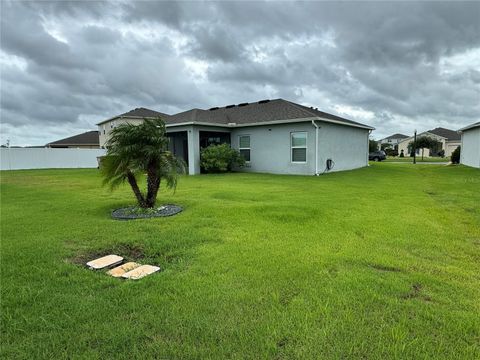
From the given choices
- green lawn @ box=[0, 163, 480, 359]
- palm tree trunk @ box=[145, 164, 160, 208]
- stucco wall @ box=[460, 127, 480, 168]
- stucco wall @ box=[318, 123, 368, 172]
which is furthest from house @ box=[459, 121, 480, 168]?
→ palm tree trunk @ box=[145, 164, 160, 208]

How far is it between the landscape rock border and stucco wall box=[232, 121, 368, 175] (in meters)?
10.6

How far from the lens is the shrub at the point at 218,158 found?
693 inches

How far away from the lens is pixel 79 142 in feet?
168

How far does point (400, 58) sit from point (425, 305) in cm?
2056

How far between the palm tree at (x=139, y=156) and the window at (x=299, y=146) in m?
10.8

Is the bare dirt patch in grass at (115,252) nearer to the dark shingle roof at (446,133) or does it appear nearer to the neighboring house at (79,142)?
the neighboring house at (79,142)

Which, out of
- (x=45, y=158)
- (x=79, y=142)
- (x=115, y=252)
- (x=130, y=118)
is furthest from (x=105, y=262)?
(x=79, y=142)

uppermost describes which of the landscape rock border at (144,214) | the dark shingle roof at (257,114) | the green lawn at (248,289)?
the dark shingle roof at (257,114)

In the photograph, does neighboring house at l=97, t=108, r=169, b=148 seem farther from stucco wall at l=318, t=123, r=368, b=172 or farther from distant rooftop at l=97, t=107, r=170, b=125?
stucco wall at l=318, t=123, r=368, b=172

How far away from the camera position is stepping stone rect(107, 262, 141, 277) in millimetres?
3691

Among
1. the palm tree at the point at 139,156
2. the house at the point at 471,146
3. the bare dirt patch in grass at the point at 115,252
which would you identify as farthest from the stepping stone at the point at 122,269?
the house at the point at 471,146

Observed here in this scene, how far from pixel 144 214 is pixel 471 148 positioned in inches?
993

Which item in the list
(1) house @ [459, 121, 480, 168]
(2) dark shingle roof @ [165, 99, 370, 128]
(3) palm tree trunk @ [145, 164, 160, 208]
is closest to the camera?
(3) palm tree trunk @ [145, 164, 160, 208]

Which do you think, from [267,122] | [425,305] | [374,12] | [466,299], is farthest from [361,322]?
[267,122]
